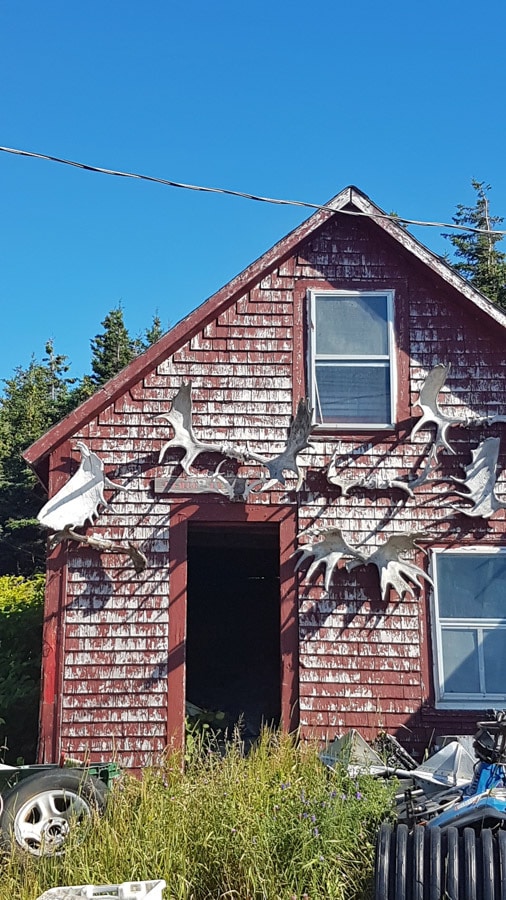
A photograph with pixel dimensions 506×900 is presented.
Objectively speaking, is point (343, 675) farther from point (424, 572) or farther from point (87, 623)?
point (87, 623)

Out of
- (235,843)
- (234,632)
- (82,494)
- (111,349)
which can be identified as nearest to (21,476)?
(111,349)

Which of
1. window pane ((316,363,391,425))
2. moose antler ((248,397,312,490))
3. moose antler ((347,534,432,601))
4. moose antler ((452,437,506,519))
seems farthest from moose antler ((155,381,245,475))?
moose antler ((452,437,506,519))

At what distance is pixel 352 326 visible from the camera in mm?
9719

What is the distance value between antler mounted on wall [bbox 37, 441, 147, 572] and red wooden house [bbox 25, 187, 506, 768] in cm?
8

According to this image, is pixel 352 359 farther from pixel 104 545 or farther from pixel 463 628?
pixel 104 545

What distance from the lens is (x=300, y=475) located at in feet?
29.5

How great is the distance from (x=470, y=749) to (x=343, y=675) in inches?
55.6

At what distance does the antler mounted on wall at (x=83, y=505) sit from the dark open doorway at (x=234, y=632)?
364 cm

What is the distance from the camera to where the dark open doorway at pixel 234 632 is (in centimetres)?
1309

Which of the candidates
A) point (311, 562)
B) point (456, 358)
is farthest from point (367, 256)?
point (311, 562)

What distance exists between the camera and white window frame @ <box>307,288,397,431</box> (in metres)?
9.34

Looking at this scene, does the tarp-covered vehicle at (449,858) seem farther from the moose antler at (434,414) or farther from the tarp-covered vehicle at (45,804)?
the moose antler at (434,414)

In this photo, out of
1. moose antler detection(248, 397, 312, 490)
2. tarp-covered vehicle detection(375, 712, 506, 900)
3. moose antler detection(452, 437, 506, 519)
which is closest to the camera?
tarp-covered vehicle detection(375, 712, 506, 900)

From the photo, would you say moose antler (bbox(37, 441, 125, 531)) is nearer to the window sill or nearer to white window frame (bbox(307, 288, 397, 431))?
white window frame (bbox(307, 288, 397, 431))
